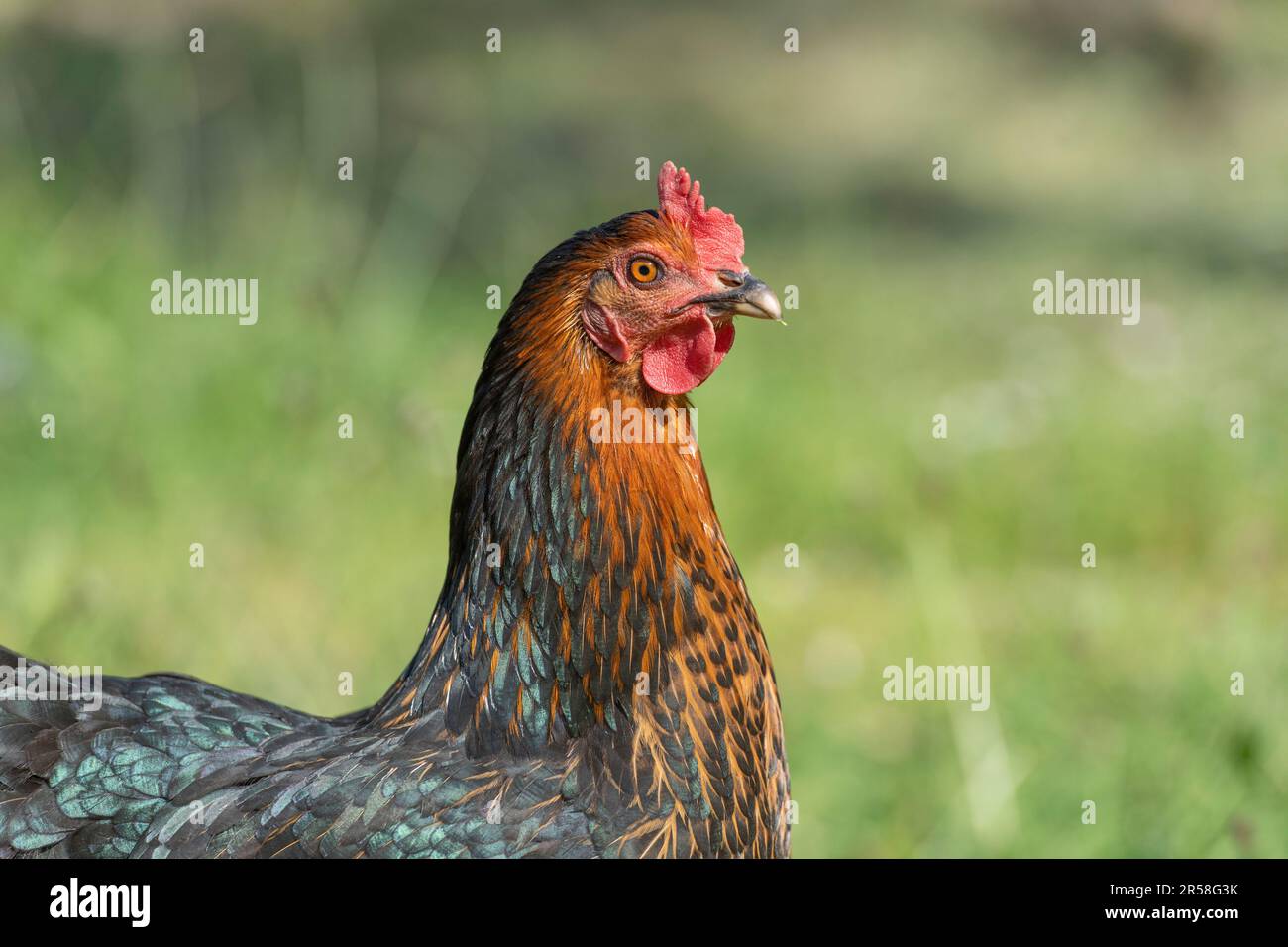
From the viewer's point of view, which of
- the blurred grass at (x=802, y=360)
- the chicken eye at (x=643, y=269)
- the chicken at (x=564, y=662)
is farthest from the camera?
the blurred grass at (x=802, y=360)

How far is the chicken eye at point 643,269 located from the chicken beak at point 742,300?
8cm

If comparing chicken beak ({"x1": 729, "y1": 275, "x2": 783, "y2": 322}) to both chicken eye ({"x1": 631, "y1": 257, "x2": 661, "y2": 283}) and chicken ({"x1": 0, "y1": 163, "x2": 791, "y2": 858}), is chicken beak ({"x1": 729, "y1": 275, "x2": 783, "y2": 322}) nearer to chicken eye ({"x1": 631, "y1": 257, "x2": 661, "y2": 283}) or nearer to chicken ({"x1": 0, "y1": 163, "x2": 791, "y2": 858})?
chicken ({"x1": 0, "y1": 163, "x2": 791, "y2": 858})

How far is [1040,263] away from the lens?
299 inches

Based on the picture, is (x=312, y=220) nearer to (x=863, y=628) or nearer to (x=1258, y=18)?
(x=863, y=628)

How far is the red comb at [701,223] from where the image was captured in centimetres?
258

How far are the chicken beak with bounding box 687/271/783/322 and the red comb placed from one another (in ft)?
0.08

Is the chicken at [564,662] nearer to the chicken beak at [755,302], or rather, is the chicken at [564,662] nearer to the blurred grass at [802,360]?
the chicken beak at [755,302]

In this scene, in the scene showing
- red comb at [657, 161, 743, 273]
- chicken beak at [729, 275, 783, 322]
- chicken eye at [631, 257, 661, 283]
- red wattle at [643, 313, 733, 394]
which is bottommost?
red wattle at [643, 313, 733, 394]

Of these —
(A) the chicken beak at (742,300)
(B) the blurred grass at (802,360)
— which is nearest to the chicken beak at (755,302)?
(A) the chicken beak at (742,300)

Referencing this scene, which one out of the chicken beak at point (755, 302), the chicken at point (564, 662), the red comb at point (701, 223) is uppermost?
the red comb at point (701, 223)

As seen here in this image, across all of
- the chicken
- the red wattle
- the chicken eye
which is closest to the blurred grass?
the chicken

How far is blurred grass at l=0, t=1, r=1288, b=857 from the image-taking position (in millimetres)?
4180

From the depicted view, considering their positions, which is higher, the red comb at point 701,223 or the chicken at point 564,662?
the red comb at point 701,223

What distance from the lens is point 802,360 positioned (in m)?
6.48
